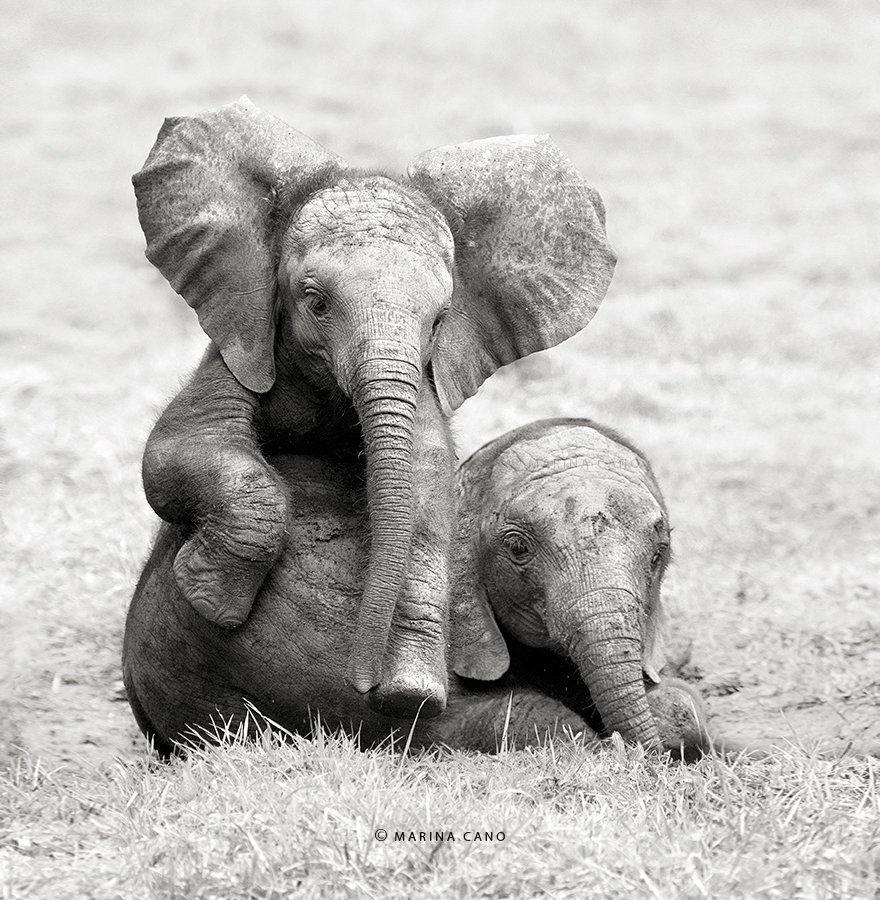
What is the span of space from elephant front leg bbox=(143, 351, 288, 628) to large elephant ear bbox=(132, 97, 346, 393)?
160 mm

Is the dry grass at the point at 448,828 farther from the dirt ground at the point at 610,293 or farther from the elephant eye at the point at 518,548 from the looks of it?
the dirt ground at the point at 610,293

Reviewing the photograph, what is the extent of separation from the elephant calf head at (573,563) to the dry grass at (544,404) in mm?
355

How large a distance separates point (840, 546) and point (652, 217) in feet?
26.2

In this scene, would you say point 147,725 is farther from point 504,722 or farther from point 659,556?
point 659,556

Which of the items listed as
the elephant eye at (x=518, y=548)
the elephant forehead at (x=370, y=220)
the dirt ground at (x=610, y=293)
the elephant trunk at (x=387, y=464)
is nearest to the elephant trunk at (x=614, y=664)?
the elephant eye at (x=518, y=548)

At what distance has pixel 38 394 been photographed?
39.8ft

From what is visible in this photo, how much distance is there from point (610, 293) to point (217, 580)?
1009 centimetres

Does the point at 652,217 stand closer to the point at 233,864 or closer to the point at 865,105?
the point at 865,105

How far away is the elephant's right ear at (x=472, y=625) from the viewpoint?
6.11 m

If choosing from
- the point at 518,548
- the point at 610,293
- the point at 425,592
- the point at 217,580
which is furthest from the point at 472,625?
the point at 610,293

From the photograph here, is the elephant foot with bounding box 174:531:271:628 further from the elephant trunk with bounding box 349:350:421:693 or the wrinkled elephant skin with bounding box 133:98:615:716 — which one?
the elephant trunk with bounding box 349:350:421:693

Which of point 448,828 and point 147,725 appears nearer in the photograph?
point 448,828

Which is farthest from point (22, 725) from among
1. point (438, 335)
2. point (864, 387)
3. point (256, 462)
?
point (864, 387)

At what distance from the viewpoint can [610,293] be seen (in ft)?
50.2
